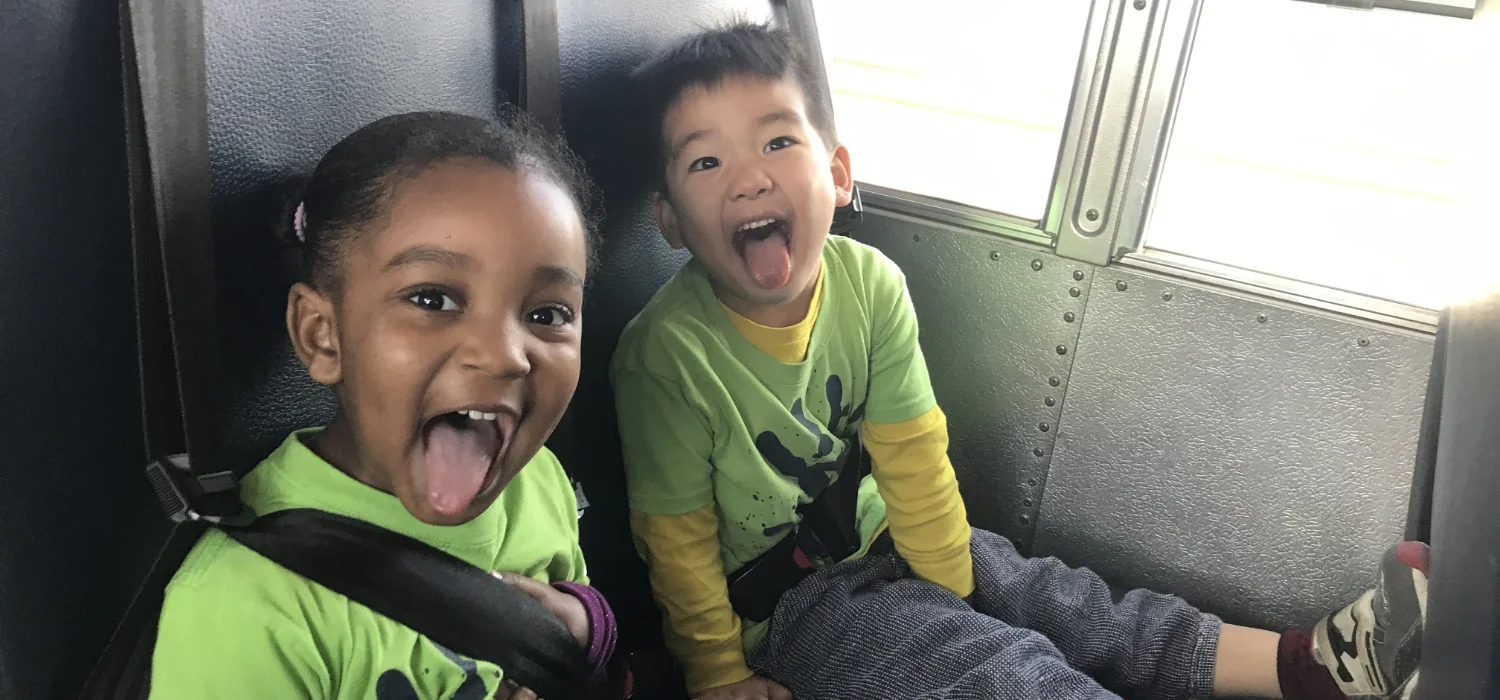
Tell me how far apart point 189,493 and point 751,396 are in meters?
0.76

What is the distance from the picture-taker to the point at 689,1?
5.18 feet

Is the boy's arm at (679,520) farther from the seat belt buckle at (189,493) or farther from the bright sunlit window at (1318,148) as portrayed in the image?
the bright sunlit window at (1318,148)

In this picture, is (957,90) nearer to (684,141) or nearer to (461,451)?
→ (684,141)

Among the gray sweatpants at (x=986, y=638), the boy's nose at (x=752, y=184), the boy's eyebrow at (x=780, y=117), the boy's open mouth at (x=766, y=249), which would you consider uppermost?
the boy's eyebrow at (x=780, y=117)

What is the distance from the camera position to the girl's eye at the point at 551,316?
0.93m

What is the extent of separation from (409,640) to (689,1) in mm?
1079

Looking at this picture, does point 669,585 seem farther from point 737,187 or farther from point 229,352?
point 229,352

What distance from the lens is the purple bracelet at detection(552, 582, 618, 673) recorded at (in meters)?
1.15

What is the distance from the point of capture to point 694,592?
4.71ft

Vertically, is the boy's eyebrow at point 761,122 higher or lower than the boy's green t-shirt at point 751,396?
higher

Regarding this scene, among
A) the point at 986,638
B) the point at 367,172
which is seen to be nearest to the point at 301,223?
the point at 367,172

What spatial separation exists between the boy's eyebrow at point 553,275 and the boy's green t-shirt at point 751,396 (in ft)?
1.43

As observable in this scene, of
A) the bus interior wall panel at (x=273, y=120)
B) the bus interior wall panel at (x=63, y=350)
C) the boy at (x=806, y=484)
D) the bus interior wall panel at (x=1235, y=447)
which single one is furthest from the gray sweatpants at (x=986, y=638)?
the bus interior wall panel at (x=63, y=350)

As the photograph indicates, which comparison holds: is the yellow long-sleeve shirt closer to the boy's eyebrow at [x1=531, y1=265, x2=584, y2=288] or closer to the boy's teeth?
the boy's teeth
